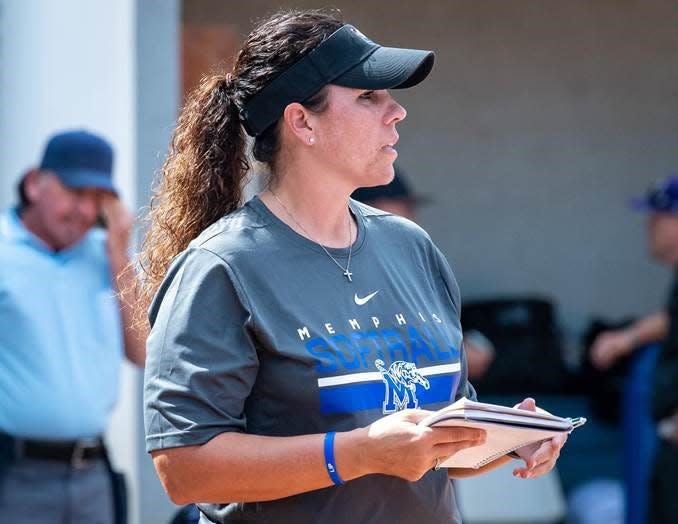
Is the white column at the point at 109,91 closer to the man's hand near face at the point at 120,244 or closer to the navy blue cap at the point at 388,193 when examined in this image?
the man's hand near face at the point at 120,244

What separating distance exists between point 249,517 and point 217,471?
14 cm

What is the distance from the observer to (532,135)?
21.9ft

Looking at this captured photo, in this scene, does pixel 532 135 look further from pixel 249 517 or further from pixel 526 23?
pixel 249 517

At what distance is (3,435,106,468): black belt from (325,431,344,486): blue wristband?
6.59ft

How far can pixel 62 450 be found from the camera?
3717mm

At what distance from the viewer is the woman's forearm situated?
185 cm

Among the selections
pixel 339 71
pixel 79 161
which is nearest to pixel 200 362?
pixel 339 71

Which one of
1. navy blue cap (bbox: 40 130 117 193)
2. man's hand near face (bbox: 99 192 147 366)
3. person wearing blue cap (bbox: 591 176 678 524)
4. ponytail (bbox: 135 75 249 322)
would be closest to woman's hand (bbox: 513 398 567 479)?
ponytail (bbox: 135 75 249 322)

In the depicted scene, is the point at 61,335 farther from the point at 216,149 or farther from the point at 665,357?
the point at 665,357

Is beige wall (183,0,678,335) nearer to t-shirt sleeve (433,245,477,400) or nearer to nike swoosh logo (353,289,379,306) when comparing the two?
t-shirt sleeve (433,245,477,400)

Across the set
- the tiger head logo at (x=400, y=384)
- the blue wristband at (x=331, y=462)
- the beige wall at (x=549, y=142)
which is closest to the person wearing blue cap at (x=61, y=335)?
the tiger head logo at (x=400, y=384)

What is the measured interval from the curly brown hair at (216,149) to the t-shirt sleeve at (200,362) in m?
0.23

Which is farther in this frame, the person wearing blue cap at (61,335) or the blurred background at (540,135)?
the blurred background at (540,135)

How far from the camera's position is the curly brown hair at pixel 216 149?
2096mm
